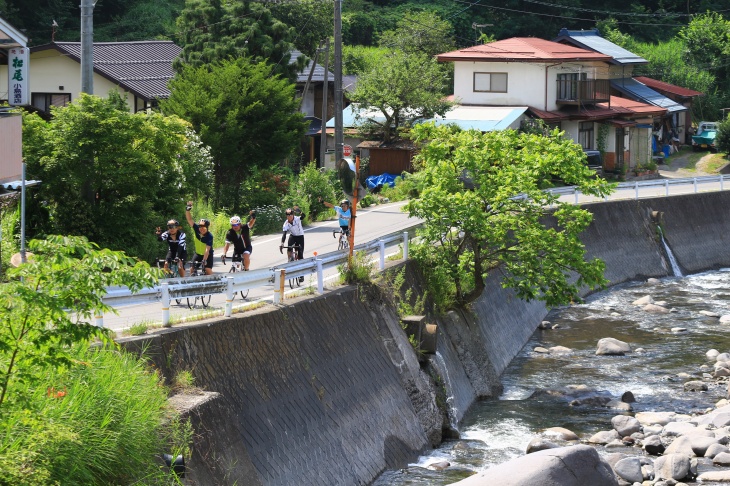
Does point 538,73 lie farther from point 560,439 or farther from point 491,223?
point 560,439

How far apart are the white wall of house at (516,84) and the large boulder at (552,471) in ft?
124

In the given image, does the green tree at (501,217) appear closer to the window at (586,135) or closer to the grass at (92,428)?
the grass at (92,428)

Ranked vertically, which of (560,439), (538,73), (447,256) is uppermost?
(538,73)

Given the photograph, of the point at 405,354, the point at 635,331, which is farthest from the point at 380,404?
the point at 635,331

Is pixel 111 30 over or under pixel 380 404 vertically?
over

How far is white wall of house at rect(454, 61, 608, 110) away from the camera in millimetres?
50656

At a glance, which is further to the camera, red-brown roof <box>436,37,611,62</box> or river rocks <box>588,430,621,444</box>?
red-brown roof <box>436,37,611,62</box>

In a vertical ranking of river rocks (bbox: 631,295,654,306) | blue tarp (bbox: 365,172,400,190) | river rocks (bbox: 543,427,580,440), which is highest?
blue tarp (bbox: 365,172,400,190)

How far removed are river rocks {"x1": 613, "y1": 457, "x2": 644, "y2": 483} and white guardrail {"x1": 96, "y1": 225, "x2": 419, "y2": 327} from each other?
5850 millimetres

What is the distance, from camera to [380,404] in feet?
58.9

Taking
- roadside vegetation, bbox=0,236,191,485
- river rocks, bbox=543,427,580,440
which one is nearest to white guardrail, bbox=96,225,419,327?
roadside vegetation, bbox=0,236,191,485

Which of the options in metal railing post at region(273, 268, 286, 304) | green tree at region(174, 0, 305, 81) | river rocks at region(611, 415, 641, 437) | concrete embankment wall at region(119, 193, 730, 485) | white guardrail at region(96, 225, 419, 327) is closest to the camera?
concrete embankment wall at region(119, 193, 730, 485)

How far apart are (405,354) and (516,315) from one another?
9777 mm

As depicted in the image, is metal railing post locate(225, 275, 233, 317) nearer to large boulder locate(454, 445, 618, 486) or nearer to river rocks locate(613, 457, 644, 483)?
large boulder locate(454, 445, 618, 486)
